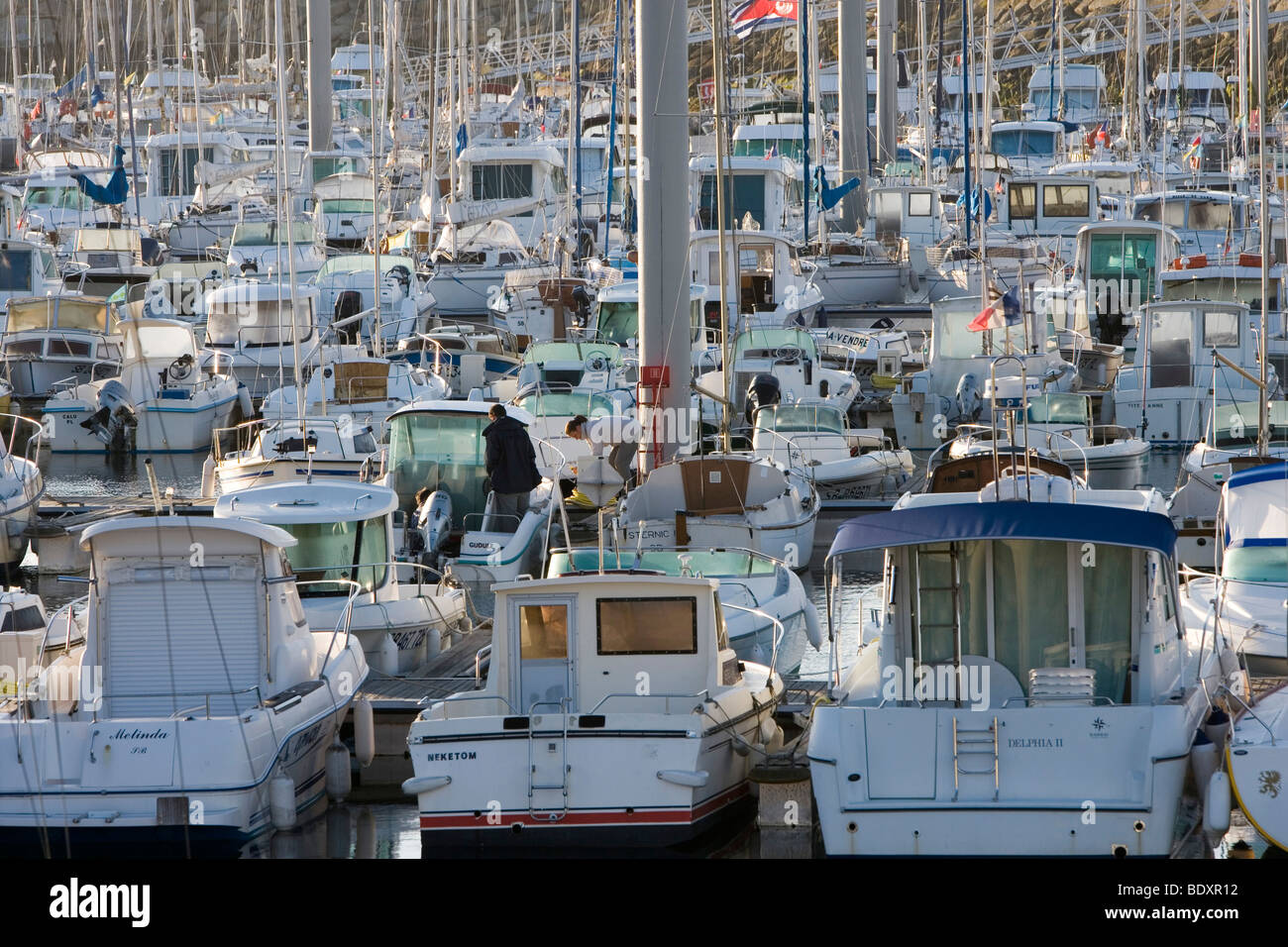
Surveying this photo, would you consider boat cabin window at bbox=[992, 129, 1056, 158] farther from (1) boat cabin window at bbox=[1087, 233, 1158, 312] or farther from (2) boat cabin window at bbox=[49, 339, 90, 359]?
(2) boat cabin window at bbox=[49, 339, 90, 359]

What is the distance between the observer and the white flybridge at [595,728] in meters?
11.7

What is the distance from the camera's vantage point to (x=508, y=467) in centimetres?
1906

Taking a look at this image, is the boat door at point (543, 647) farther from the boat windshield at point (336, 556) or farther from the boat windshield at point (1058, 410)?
the boat windshield at point (1058, 410)

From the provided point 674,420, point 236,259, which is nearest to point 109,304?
point 236,259

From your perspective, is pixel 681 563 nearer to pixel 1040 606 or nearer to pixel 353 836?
pixel 353 836

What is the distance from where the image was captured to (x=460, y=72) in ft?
126

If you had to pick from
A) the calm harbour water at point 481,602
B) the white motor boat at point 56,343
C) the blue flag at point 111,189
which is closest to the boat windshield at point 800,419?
the calm harbour water at point 481,602

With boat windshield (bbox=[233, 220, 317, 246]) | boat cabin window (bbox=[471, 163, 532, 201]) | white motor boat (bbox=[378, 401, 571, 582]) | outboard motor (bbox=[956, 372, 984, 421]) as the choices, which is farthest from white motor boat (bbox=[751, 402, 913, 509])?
boat cabin window (bbox=[471, 163, 532, 201])

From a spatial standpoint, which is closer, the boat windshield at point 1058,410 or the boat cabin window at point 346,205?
the boat windshield at point 1058,410

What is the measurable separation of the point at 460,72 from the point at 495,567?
2171cm

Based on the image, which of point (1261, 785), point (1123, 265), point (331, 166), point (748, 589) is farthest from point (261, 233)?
point (1261, 785)

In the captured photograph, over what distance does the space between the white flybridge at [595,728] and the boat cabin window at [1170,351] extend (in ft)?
46.9

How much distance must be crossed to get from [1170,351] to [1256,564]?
413 inches

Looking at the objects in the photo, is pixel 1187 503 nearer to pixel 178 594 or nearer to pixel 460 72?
pixel 178 594
